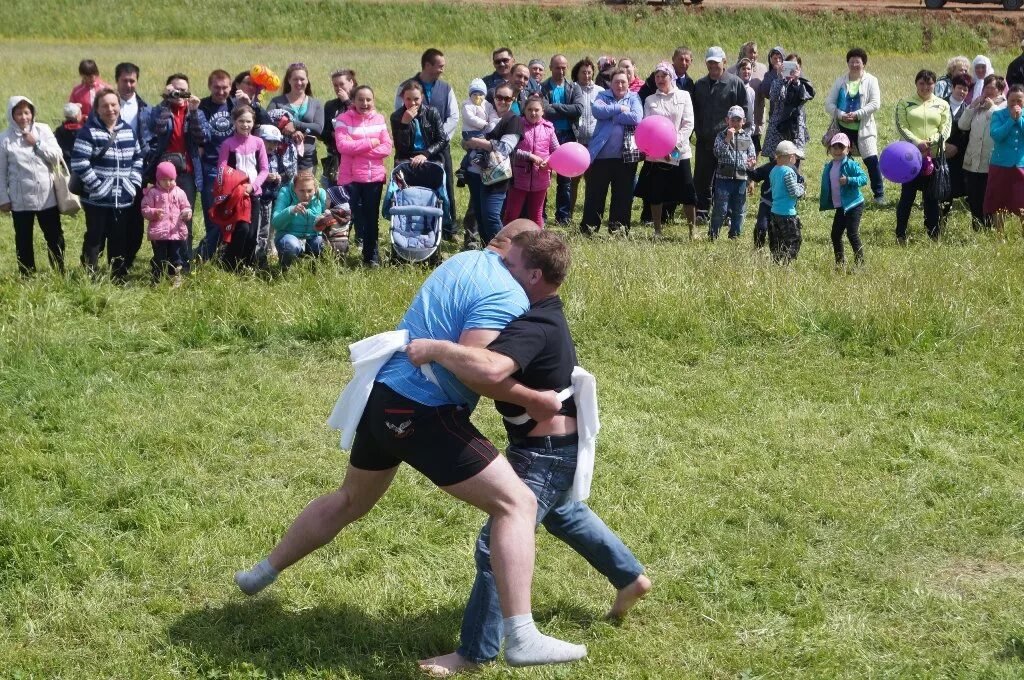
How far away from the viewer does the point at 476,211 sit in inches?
502

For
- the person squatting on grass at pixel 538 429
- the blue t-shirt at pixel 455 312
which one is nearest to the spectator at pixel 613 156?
the person squatting on grass at pixel 538 429

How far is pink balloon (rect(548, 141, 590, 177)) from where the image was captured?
1220 centimetres

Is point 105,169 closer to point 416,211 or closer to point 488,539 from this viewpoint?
point 416,211

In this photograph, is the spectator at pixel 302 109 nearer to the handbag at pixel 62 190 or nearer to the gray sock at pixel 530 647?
the handbag at pixel 62 190

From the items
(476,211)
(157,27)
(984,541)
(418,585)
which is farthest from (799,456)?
(157,27)

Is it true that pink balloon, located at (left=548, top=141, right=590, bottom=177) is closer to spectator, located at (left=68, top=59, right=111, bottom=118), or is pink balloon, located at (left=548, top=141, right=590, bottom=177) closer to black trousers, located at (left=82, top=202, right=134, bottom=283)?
black trousers, located at (left=82, top=202, right=134, bottom=283)

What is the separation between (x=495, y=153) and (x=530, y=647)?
26.6 ft

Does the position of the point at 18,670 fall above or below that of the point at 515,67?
below

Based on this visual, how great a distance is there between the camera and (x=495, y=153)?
12.0m

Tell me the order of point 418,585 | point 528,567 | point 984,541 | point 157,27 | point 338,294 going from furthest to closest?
point 157,27 → point 338,294 → point 984,541 → point 418,585 → point 528,567

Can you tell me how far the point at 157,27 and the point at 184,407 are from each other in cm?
3464

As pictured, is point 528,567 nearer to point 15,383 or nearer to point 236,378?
point 236,378

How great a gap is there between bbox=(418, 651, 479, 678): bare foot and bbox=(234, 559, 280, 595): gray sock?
2.74 feet

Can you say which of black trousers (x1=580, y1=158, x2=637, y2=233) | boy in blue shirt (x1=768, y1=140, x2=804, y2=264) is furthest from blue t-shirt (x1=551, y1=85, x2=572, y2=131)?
boy in blue shirt (x1=768, y1=140, x2=804, y2=264)
